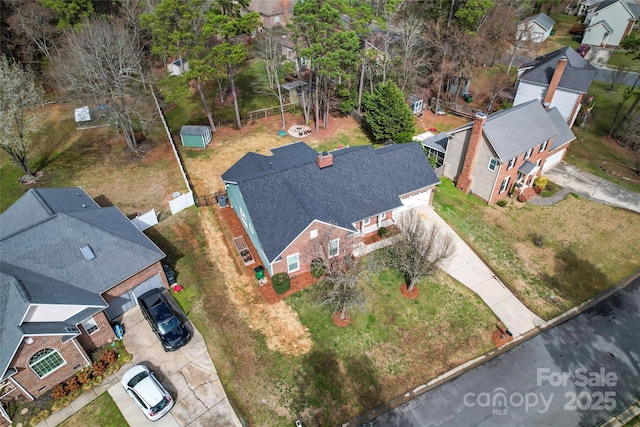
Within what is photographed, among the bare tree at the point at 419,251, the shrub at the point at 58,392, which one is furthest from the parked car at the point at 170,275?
the bare tree at the point at 419,251

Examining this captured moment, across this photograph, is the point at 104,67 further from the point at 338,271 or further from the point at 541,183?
the point at 541,183

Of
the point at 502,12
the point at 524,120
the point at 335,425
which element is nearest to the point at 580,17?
the point at 502,12

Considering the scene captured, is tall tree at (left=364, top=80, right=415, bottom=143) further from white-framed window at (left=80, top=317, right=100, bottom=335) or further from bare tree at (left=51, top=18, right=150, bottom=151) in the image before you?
white-framed window at (left=80, top=317, right=100, bottom=335)

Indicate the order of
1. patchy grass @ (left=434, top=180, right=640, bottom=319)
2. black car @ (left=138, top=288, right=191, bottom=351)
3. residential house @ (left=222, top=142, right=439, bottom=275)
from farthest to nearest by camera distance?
patchy grass @ (left=434, top=180, right=640, bottom=319) → residential house @ (left=222, top=142, right=439, bottom=275) → black car @ (left=138, top=288, right=191, bottom=351)

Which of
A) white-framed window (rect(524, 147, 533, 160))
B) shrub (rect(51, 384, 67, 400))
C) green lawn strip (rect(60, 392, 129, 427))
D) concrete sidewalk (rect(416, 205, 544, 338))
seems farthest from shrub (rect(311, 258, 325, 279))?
white-framed window (rect(524, 147, 533, 160))

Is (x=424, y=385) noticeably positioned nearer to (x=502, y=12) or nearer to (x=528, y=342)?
(x=528, y=342)

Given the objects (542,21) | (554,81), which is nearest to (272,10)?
(554,81)

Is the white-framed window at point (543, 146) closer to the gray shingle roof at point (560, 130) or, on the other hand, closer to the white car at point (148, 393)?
the gray shingle roof at point (560, 130)
